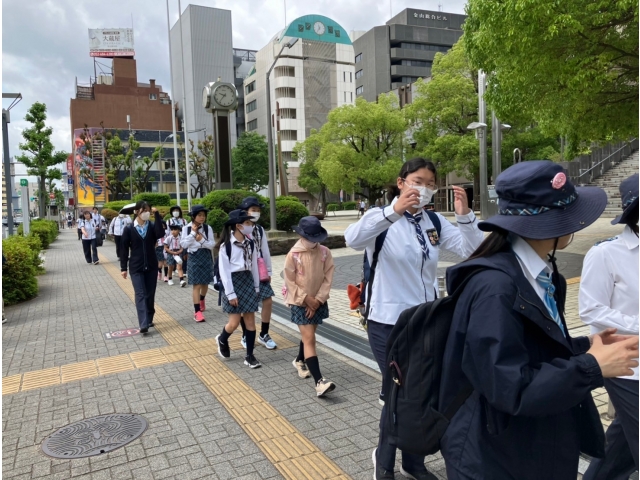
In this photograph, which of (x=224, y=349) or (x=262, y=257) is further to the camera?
(x=262, y=257)

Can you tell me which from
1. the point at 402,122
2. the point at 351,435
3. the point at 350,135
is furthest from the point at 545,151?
the point at 351,435

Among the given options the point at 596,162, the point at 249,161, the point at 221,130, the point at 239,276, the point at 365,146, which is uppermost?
the point at 249,161

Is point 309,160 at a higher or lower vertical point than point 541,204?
higher

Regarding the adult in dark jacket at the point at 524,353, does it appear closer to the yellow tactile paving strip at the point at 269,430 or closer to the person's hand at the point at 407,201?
the person's hand at the point at 407,201

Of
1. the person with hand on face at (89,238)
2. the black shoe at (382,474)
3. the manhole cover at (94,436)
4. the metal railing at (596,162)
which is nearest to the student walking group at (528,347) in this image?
the black shoe at (382,474)

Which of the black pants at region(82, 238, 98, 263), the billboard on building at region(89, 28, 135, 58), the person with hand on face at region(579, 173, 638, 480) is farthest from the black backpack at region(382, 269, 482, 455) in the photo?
the billboard on building at region(89, 28, 135, 58)

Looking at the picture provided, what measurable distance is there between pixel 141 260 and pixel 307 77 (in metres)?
64.8

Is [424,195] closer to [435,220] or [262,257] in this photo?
[435,220]

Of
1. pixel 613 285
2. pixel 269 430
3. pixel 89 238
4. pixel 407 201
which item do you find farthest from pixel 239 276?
pixel 89 238

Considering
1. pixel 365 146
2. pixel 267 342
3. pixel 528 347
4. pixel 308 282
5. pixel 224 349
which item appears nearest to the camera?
pixel 528 347

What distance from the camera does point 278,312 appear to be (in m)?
8.32

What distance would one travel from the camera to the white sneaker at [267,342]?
245 inches

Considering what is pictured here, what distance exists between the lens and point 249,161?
58031 mm

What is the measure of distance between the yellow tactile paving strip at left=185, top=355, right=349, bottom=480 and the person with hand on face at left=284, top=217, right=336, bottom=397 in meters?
0.65
